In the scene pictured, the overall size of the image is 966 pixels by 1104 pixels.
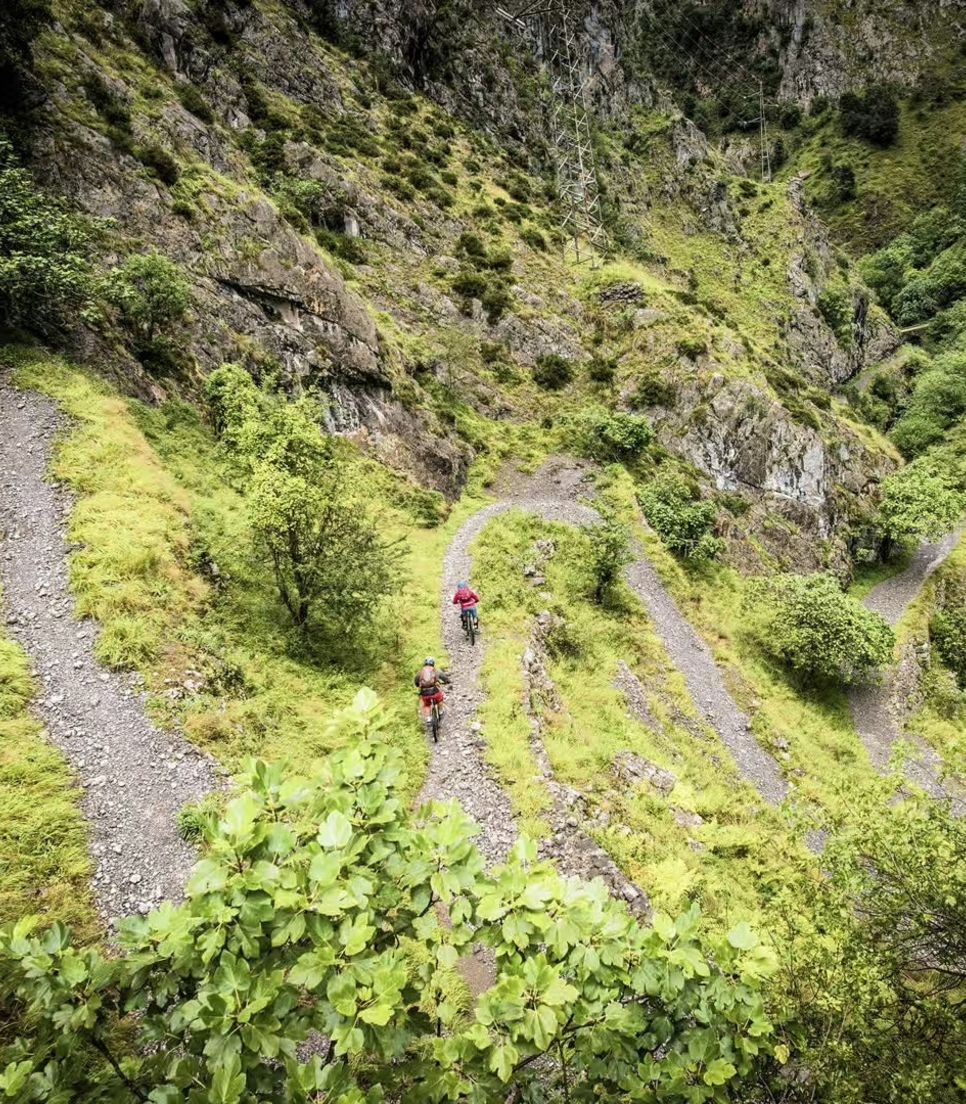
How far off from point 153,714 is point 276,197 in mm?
40990

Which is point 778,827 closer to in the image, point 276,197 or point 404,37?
point 276,197

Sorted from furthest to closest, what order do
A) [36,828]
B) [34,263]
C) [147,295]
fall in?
[147,295] < [34,263] < [36,828]

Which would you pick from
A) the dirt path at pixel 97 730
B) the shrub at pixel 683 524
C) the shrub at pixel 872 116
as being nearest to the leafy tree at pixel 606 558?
the shrub at pixel 683 524

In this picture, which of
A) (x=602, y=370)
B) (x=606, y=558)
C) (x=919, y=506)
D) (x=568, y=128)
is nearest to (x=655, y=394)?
(x=602, y=370)

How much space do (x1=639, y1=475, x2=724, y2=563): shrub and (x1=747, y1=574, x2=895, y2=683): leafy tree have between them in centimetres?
344

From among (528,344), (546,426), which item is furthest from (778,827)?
(528,344)

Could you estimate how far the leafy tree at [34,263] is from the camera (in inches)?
707

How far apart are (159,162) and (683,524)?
32536 mm

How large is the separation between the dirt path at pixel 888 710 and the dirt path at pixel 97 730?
65.1ft

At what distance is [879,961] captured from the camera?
5547 millimetres

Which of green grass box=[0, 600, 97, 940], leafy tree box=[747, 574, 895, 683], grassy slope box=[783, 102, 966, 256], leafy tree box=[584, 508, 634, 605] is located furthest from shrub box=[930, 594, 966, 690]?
grassy slope box=[783, 102, 966, 256]

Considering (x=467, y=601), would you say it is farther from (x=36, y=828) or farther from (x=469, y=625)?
(x=36, y=828)

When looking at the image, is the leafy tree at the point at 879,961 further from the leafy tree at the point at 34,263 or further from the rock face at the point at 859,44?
the rock face at the point at 859,44

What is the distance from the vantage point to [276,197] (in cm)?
4012
